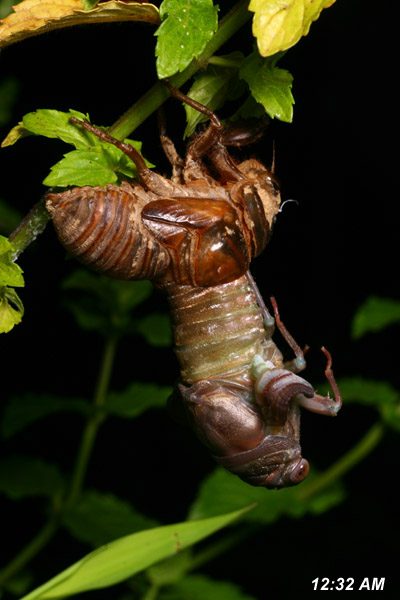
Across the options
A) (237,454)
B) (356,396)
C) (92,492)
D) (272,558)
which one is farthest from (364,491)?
Answer: (237,454)

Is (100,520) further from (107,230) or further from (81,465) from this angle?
(107,230)

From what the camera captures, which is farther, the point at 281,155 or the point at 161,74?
the point at 281,155

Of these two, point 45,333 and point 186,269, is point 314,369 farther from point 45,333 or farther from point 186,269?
point 186,269

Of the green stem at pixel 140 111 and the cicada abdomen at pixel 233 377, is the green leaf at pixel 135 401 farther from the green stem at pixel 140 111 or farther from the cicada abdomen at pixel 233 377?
the green stem at pixel 140 111

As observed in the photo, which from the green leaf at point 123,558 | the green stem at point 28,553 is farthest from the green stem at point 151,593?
the green leaf at point 123,558

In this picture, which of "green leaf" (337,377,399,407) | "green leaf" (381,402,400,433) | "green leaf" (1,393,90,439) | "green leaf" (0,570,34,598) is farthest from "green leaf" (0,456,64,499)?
"green leaf" (381,402,400,433)

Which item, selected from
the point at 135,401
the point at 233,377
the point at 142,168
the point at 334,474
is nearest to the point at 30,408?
the point at 135,401
